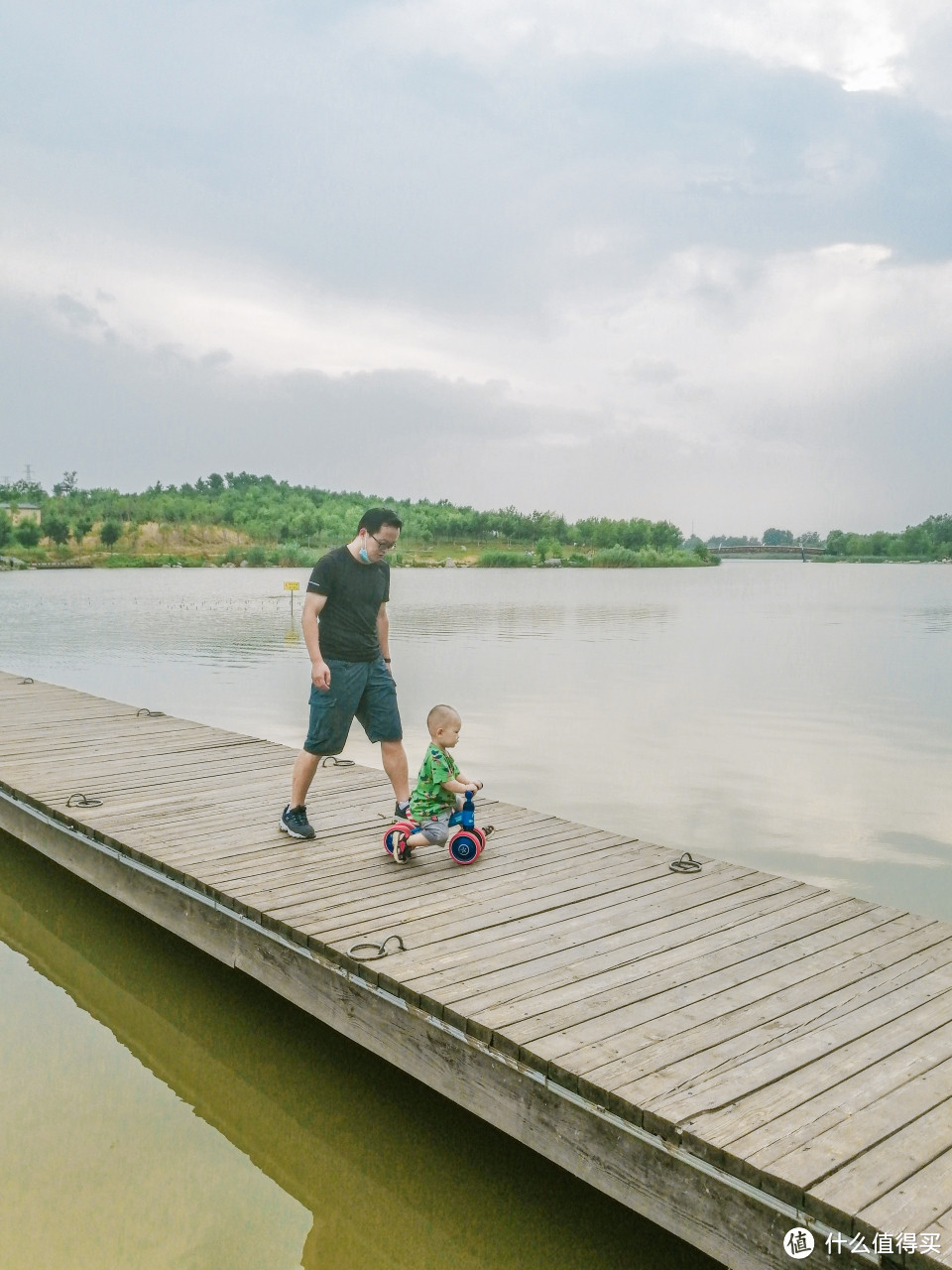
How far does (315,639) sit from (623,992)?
2.37 meters

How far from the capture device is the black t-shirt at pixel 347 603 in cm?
528

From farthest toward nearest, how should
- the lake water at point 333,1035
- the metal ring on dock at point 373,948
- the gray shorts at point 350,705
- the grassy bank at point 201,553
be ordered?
1. the grassy bank at point 201,553
2. the gray shorts at point 350,705
3. the metal ring on dock at point 373,948
4. the lake water at point 333,1035

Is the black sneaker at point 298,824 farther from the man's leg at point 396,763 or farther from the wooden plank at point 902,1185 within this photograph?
the wooden plank at point 902,1185

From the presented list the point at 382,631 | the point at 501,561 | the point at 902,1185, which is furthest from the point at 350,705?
the point at 501,561

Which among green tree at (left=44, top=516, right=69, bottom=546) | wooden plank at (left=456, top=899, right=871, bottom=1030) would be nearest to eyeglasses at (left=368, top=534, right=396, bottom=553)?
wooden plank at (left=456, top=899, right=871, bottom=1030)

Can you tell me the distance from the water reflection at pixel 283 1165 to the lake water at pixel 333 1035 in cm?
1

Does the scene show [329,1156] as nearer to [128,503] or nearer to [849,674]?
[849,674]

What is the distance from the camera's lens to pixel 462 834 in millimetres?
5168

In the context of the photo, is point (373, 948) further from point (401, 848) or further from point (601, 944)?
point (401, 848)

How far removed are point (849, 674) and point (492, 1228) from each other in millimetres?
17393

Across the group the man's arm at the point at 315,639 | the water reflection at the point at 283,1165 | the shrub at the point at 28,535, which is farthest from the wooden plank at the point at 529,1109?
the shrub at the point at 28,535

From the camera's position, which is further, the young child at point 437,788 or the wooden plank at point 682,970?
the young child at point 437,788

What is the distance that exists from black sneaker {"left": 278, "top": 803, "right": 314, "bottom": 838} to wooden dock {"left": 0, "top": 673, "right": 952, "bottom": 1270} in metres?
0.15

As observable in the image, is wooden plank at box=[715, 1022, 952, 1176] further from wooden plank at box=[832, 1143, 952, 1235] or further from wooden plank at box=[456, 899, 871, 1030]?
wooden plank at box=[456, 899, 871, 1030]
